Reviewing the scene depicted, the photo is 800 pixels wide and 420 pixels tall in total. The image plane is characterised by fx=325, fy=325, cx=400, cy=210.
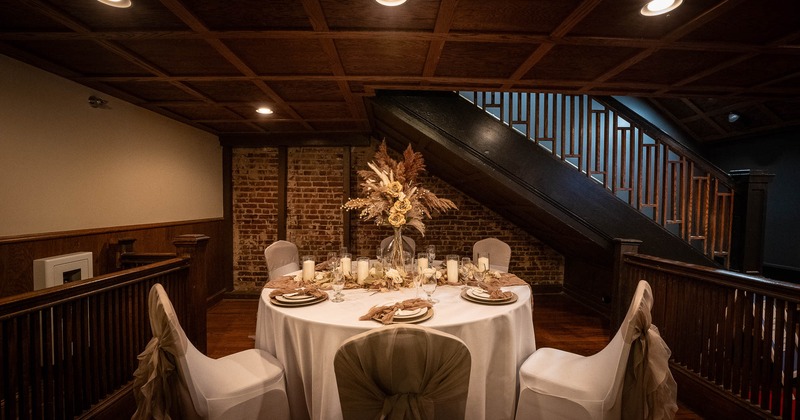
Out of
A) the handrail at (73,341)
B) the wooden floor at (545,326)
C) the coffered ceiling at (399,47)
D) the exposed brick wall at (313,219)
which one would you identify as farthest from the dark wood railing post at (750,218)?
the handrail at (73,341)

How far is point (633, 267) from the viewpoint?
2842 millimetres

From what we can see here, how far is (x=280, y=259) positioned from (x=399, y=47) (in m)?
2.04

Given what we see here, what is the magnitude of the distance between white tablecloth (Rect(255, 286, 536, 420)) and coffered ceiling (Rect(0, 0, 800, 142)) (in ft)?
5.01

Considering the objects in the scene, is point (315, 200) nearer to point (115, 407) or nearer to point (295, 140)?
point (295, 140)

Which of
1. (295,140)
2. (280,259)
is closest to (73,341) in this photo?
(280,259)

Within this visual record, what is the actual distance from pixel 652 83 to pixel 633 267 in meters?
1.54

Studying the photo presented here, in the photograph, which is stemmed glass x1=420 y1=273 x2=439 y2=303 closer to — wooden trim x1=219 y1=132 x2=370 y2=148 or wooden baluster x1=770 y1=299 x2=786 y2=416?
wooden baluster x1=770 y1=299 x2=786 y2=416

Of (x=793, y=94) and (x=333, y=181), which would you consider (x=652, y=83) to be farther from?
(x=333, y=181)

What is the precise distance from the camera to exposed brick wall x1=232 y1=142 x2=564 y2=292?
4848 mm

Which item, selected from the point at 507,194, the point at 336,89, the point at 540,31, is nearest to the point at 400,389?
the point at 540,31

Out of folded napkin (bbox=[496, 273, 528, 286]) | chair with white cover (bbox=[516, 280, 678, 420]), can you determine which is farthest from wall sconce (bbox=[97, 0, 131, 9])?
chair with white cover (bbox=[516, 280, 678, 420])

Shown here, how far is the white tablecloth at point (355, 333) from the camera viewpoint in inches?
59.0

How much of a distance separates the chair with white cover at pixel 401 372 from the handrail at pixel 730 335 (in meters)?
1.88

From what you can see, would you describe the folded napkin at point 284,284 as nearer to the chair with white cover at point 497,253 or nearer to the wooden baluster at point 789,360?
the chair with white cover at point 497,253
